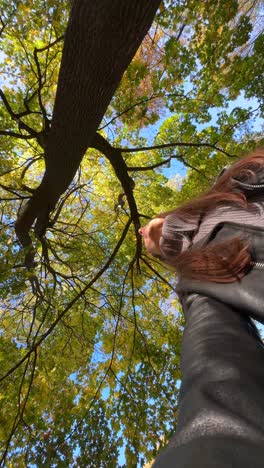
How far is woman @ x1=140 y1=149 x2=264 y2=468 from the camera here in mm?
641

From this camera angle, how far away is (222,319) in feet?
3.59

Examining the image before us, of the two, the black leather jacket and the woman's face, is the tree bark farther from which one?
the black leather jacket

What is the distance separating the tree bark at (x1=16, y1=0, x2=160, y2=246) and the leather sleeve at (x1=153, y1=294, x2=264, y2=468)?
2.12 metres

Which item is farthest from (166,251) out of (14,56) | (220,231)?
(14,56)

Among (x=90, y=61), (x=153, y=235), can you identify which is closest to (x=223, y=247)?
(x=153, y=235)

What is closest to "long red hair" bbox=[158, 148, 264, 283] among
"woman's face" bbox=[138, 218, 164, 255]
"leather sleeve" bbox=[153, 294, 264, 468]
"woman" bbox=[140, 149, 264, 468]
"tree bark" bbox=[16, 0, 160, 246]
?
"woman" bbox=[140, 149, 264, 468]

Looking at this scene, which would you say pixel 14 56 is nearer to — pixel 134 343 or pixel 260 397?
pixel 134 343

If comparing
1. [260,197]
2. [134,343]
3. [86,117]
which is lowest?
[134,343]

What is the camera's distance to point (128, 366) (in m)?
5.29

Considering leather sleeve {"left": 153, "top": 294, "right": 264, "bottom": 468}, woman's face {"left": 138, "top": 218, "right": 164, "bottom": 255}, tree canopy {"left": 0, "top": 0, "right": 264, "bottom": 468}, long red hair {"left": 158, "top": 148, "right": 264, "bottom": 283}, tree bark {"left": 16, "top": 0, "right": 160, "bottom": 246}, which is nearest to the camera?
leather sleeve {"left": 153, "top": 294, "right": 264, "bottom": 468}

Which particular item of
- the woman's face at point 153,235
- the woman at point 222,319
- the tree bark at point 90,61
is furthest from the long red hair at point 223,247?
the tree bark at point 90,61

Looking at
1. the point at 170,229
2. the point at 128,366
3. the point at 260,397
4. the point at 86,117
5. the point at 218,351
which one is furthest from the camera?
the point at 128,366

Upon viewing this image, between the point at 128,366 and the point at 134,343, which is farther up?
the point at 134,343

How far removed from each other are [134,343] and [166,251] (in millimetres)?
4101
